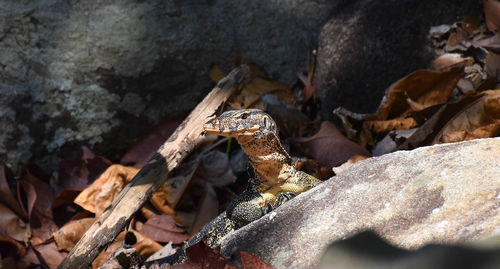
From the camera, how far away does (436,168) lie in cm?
228

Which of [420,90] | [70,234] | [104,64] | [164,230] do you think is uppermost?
[104,64]

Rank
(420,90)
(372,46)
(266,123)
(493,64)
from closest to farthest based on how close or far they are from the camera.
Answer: (266,123)
(493,64)
(420,90)
(372,46)

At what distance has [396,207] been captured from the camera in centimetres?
219

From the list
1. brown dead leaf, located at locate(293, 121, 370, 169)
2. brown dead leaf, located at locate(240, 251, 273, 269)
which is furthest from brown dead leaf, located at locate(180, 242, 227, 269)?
brown dead leaf, located at locate(293, 121, 370, 169)

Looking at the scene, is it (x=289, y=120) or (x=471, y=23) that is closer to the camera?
(x=471, y=23)

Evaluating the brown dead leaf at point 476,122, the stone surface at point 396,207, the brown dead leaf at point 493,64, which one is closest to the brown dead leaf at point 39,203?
the stone surface at point 396,207

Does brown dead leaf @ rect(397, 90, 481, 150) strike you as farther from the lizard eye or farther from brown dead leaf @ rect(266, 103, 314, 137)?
brown dead leaf @ rect(266, 103, 314, 137)

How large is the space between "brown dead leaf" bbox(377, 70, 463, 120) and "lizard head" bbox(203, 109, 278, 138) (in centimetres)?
86

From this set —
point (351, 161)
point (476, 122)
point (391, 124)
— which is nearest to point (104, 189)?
point (351, 161)

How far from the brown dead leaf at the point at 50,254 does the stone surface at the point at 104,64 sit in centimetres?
66

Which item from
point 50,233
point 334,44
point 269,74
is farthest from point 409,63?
point 50,233

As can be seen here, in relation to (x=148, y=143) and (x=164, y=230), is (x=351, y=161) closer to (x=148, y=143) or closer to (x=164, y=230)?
(x=164, y=230)

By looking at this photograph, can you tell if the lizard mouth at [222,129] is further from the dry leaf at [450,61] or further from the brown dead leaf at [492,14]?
the brown dead leaf at [492,14]

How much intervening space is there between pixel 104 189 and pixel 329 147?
1476 millimetres
